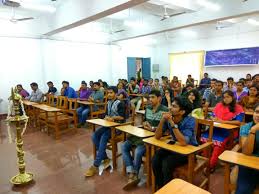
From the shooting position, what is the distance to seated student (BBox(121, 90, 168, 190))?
8.73 feet

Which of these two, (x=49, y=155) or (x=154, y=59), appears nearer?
(x=49, y=155)

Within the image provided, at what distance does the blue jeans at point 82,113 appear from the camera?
18.4 feet

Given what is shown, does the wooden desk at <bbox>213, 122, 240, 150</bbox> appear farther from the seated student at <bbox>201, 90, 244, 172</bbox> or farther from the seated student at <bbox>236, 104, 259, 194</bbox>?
the seated student at <bbox>236, 104, 259, 194</bbox>

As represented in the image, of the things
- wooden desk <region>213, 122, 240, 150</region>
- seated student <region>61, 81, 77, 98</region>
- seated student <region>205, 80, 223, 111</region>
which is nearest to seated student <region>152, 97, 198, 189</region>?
wooden desk <region>213, 122, 240, 150</region>

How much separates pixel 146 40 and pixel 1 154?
8575 mm

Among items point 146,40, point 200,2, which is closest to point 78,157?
point 200,2

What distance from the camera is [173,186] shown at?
4.31 ft

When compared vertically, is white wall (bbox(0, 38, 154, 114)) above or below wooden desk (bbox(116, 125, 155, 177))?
above

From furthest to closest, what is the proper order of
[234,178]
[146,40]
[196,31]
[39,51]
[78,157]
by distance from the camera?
[146,40]
[196,31]
[39,51]
[78,157]
[234,178]

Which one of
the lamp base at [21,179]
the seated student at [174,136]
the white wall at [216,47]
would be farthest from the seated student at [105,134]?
the white wall at [216,47]

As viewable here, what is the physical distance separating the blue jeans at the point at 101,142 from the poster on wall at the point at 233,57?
26.0 feet

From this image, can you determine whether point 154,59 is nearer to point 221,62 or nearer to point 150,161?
point 221,62

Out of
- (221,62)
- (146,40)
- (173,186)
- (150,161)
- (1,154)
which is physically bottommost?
(1,154)

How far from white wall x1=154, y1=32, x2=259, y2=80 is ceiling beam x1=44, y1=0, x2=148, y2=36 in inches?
265
